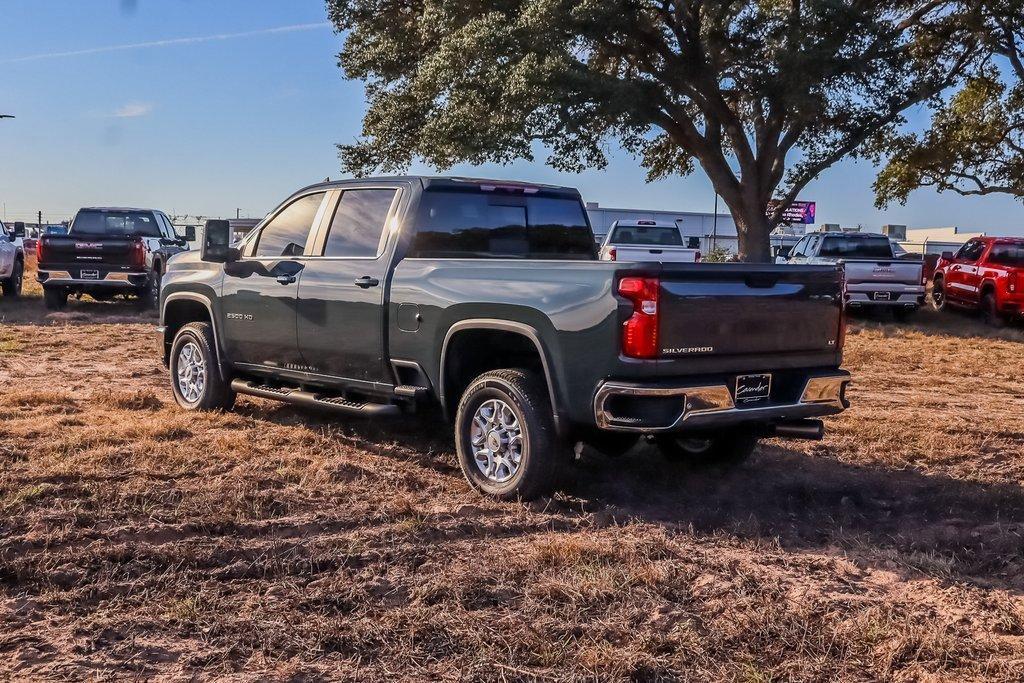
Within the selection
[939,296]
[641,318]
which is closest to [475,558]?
[641,318]

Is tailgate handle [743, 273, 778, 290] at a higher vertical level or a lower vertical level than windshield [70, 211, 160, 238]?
lower

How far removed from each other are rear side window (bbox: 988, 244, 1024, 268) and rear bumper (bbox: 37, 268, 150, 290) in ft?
49.6

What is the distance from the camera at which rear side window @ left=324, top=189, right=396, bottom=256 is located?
7203 millimetres

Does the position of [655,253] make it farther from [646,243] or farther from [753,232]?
[753,232]

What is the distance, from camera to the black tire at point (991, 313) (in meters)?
19.4

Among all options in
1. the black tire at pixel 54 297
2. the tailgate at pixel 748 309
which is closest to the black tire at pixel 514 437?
the tailgate at pixel 748 309

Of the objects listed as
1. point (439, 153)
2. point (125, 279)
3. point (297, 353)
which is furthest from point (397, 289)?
point (439, 153)

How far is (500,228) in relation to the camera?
7430 mm

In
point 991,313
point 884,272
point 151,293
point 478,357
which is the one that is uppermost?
point 884,272

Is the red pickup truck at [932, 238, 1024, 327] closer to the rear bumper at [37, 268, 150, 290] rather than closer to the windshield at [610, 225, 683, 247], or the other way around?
the windshield at [610, 225, 683, 247]

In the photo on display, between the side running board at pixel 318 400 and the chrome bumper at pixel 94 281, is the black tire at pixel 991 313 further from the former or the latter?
the side running board at pixel 318 400

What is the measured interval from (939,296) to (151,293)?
615 inches

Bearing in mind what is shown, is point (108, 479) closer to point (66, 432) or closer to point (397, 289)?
point (66, 432)

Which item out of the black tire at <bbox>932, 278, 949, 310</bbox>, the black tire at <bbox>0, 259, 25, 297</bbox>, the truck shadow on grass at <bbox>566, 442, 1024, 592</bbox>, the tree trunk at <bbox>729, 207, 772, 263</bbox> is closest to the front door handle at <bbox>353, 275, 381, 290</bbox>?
the truck shadow on grass at <bbox>566, 442, 1024, 592</bbox>
